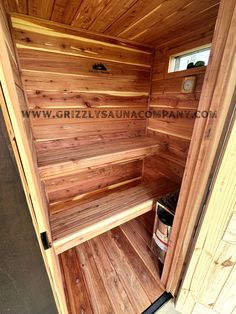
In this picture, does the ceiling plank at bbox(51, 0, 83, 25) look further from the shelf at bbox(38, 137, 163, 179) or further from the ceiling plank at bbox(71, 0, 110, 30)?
the shelf at bbox(38, 137, 163, 179)

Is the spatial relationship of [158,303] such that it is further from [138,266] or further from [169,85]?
[169,85]

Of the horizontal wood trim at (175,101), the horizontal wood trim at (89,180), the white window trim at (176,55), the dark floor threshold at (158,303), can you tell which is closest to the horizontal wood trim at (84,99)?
the horizontal wood trim at (175,101)

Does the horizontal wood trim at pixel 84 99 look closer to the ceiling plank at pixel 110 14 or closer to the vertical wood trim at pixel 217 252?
the ceiling plank at pixel 110 14

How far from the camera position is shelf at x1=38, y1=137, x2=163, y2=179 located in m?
1.13

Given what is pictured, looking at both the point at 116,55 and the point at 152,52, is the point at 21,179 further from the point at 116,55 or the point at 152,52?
the point at 152,52

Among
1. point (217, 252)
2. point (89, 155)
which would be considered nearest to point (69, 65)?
point (89, 155)

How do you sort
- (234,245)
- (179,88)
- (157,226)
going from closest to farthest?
(234,245), (157,226), (179,88)

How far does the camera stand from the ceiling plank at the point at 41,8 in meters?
0.97

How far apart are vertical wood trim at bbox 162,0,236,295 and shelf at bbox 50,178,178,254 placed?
1.49ft

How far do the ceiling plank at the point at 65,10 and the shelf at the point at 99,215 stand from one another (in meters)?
1.55

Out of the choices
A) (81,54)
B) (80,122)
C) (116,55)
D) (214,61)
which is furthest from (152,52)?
(214,61)

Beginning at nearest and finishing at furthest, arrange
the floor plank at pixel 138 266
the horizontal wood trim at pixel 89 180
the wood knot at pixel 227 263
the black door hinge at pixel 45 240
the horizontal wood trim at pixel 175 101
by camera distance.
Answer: the black door hinge at pixel 45 240
the wood knot at pixel 227 263
the floor plank at pixel 138 266
the horizontal wood trim at pixel 175 101
the horizontal wood trim at pixel 89 180

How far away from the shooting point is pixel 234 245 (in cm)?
71

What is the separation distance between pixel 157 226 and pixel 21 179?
1.19 meters
